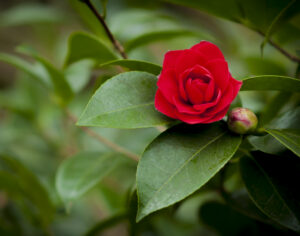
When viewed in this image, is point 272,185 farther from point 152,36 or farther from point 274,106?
point 152,36

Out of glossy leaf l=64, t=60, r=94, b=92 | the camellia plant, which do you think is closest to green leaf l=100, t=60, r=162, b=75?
the camellia plant

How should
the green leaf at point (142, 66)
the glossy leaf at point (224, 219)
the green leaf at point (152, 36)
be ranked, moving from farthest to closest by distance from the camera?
1. the glossy leaf at point (224, 219)
2. the green leaf at point (152, 36)
3. the green leaf at point (142, 66)

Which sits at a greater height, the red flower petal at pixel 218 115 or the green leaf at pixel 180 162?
the red flower petal at pixel 218 115

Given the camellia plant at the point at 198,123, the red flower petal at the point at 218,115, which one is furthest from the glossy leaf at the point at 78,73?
the red flower petal at the point at 218,115

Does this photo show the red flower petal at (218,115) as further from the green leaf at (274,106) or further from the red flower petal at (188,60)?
the green leaf at (274,106)

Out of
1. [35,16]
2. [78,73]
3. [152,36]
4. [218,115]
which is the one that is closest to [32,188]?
[78,73]

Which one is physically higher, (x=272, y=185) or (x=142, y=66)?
(x=142, y=66)
